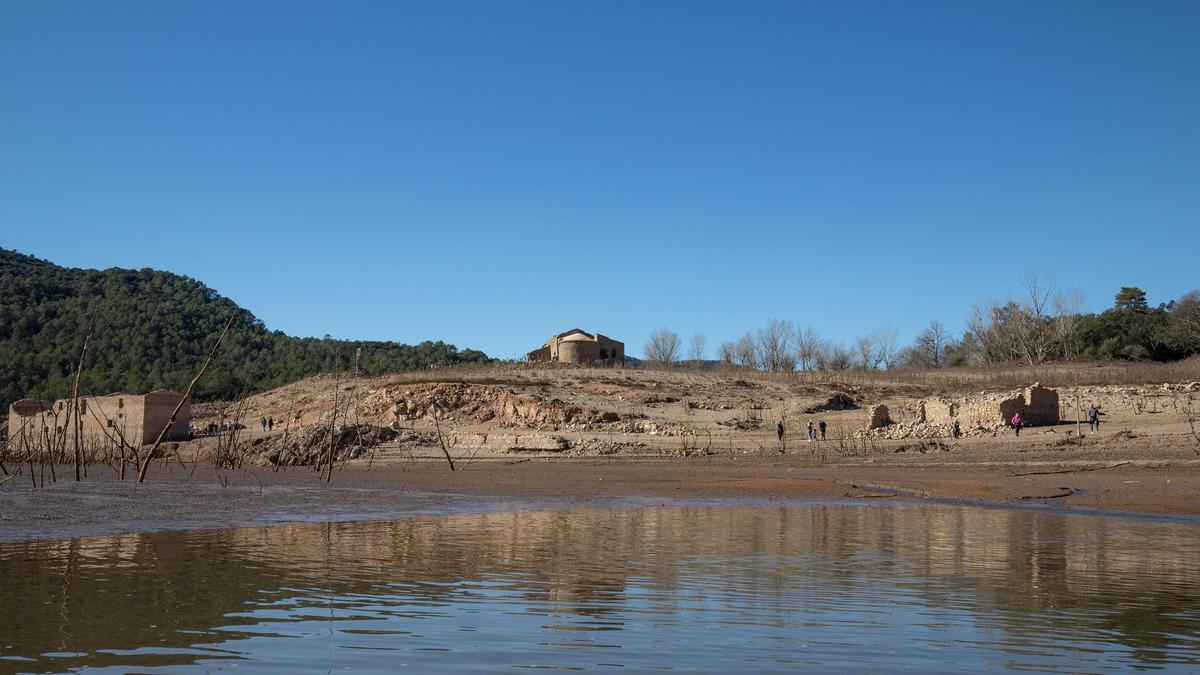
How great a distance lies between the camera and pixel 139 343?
266ft

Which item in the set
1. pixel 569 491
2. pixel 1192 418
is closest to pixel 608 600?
pixel 569 491

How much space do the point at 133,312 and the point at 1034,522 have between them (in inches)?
3525

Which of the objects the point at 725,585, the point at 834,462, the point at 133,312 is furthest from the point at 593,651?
the point at 133,312

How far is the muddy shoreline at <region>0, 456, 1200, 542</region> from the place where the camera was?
50.5 feet

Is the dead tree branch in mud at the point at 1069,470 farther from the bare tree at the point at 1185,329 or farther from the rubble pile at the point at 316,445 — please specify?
the bare tree at the point at 1185,329

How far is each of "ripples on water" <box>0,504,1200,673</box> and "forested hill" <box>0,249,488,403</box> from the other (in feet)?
184

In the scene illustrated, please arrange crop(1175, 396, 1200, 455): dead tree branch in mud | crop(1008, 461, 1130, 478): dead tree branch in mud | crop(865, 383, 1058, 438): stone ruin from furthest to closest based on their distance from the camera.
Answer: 1. crop(865, 383, 1058, 438): stone ruin
2. crop(1175, 396, 1200, 455): dead tree branch in mud
3. crop(1008, 461, 1130, 478): dead tree branch in mud

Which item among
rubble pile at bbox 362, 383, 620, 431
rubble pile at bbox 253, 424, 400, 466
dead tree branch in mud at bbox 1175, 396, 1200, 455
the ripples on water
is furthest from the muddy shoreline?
rubble pile at bbox 362, 383, 620, 431

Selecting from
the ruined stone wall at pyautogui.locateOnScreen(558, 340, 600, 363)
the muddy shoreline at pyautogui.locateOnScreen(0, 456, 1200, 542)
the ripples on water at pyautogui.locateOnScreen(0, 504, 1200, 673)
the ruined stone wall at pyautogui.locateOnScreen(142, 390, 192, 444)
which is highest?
the ruined stone wall at pyautogui.locateOnScreen(558, 340, 600, 363)

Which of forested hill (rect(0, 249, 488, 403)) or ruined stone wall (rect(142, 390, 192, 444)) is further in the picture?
forested hill (rect(0, 249, 488, 403))

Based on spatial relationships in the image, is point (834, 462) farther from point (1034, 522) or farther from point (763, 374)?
point (763, 374)

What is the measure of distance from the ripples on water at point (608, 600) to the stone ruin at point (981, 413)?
19.0 meters

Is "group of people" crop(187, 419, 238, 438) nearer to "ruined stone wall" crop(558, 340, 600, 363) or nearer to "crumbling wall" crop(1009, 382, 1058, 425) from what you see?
"ruined stone wall" crop(558, 340, 600, 363)

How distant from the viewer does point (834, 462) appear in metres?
27.9
